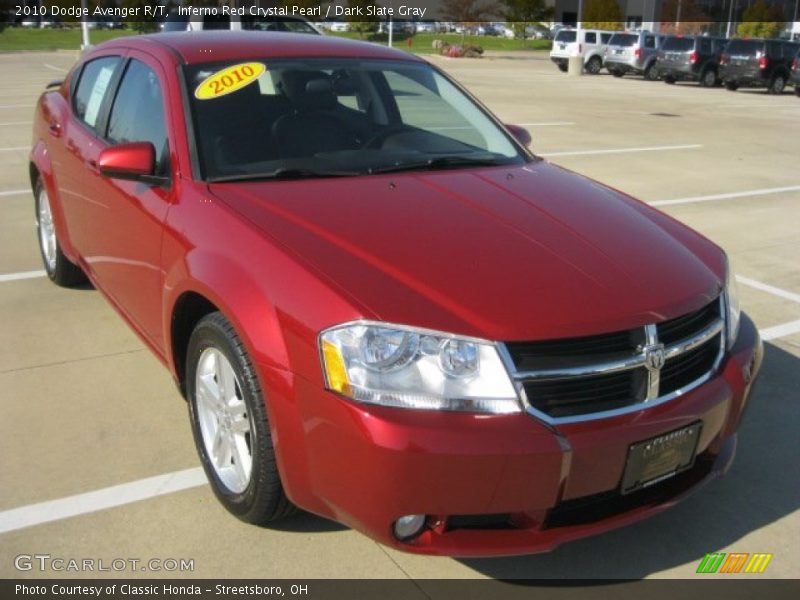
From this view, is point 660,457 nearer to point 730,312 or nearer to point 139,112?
point 730,312

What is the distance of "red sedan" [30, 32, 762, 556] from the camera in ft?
8.08

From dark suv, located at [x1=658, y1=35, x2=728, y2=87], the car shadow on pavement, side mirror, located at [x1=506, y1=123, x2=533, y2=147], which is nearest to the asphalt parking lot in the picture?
the car shadow on pavement

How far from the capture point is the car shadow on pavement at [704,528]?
292 centimetres

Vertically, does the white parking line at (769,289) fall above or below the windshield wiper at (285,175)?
below

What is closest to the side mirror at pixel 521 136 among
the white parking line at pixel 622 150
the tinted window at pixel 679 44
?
the white parking line at pixel 622 150

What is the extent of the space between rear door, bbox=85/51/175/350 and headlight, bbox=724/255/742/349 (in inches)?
84.7

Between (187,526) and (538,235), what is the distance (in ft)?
5.41

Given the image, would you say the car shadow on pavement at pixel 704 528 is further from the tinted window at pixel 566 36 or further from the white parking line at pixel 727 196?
the tinted window at pixel 566 36

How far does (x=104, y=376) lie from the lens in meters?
4.35

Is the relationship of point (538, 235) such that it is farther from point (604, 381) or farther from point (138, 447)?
point (138, 447)

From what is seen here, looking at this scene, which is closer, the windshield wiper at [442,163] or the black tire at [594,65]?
the windshield wiper at [442,163]

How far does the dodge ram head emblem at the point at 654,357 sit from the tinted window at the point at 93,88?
10.5 ft

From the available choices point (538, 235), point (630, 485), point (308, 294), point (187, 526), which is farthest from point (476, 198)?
point (187, 526)

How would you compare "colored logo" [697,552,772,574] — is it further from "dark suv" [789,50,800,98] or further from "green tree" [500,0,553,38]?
"green tree" [500,0,553,38]
